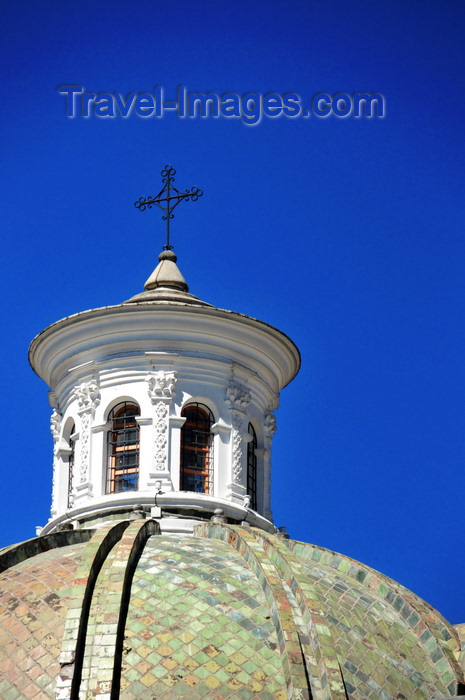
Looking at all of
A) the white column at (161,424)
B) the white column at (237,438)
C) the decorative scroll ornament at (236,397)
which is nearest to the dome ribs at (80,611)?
the white column at (161,424)

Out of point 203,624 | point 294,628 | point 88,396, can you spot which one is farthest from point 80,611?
point 88,396

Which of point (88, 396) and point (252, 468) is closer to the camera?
point (88, 396)

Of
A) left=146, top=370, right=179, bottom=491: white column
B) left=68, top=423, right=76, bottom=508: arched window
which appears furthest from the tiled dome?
left=68, top=423, right=76, bottom=508: arched window

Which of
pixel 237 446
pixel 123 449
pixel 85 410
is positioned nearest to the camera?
pixel 123 449

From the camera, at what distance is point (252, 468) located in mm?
30562

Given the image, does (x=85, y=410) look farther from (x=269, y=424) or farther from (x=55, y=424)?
(x=269, y=424)

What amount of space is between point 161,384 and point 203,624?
21.2 feet

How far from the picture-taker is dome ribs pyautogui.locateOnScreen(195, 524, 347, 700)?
2305cm

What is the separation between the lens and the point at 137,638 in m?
23.3

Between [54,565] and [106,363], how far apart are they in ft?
18.5

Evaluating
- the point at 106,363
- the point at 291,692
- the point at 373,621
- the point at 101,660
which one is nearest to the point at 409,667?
the point at 373,621

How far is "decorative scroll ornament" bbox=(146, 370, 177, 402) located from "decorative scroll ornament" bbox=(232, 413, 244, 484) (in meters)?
1.22

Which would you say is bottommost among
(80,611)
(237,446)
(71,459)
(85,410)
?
(80,611)

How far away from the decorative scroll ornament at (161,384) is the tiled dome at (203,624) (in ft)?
10.3
